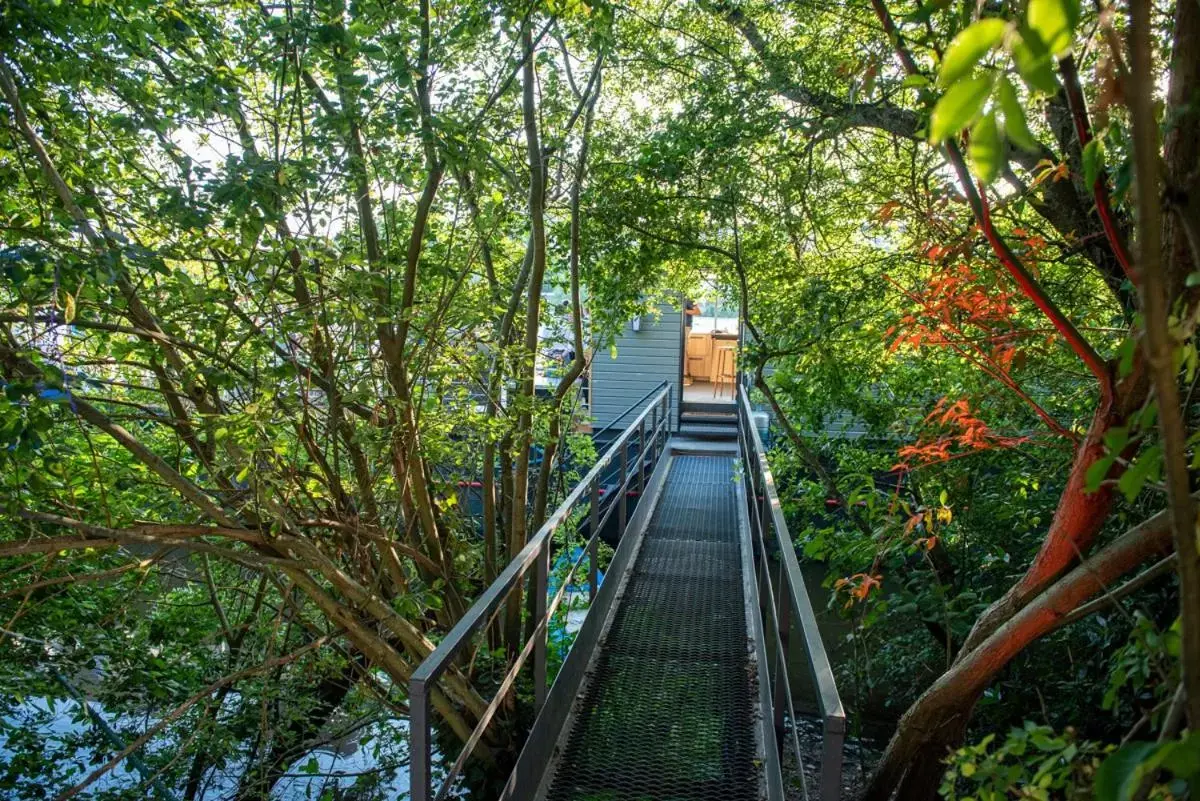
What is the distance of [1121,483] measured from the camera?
89 cm

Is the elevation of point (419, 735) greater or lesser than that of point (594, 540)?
greater

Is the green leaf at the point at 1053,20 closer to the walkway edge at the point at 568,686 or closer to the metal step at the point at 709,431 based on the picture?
the walkway edge at the point at 568,686

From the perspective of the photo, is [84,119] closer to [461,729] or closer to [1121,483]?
[461,729]

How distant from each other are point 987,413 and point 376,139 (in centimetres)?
391

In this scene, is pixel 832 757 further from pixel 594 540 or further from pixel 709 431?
pixel 709 431

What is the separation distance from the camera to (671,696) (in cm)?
420

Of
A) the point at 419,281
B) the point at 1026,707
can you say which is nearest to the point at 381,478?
the point at 419,281

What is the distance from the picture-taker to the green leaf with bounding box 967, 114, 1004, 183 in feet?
1.91

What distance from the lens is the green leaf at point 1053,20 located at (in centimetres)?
58

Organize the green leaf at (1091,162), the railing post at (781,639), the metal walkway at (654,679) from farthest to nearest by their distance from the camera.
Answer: the railing post at (781,639) → the metal walkway at (654,679) → the green leaf at (1091,162)

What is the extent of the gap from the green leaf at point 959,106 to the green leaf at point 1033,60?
23 mm

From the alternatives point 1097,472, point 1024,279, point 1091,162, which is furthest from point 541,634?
point 1097,472

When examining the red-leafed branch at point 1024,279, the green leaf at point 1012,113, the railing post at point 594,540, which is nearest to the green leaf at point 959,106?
the green leaf at point 1012,113

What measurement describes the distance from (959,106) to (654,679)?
4.14 metres
